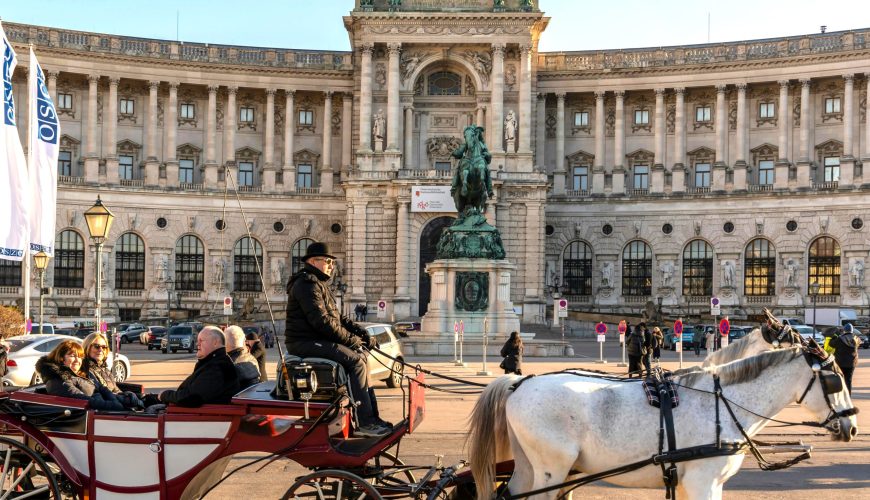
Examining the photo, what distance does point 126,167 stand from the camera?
75.1 meters

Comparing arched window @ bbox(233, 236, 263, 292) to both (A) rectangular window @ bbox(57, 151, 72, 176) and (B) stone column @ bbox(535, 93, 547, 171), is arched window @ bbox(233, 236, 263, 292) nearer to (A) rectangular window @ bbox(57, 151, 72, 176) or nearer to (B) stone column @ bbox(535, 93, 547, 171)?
(A) rectangular window @ bbox(57, 151, 72, 176)

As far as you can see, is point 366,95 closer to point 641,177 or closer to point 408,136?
point 408,136

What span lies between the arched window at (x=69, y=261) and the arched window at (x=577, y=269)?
34174 millimetres

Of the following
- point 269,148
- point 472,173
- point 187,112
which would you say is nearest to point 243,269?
point 269,148

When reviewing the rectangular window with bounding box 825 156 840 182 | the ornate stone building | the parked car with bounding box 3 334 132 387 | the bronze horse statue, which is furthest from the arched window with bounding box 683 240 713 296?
the parked car with bounding box 3 334 132 387

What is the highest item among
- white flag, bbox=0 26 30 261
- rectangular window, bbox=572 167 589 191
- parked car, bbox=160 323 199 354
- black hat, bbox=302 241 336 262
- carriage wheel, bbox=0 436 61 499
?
rectangular window, bbox=572 167 589 191

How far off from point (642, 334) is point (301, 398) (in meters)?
23.1

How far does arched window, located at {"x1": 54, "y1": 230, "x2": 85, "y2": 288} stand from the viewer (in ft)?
235

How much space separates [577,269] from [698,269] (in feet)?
28.2

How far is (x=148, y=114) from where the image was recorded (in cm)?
7556

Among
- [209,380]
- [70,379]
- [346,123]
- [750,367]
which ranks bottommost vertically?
[70,379]

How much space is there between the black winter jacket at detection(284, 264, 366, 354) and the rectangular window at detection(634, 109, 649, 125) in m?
69.2

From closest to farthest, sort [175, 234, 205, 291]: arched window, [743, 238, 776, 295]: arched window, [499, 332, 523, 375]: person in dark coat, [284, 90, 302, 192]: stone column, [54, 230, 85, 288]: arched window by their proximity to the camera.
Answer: [499, 332, 523, 375]: person in dark coat
[54, 230, 85, 288]: arched window
[743, 238, 776, 295]: arched window
[175, 234, 205, 291]: arched window
[284, 90, 302, 192]: stone column

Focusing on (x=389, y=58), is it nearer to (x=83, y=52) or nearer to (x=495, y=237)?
(x=83, y=52)
